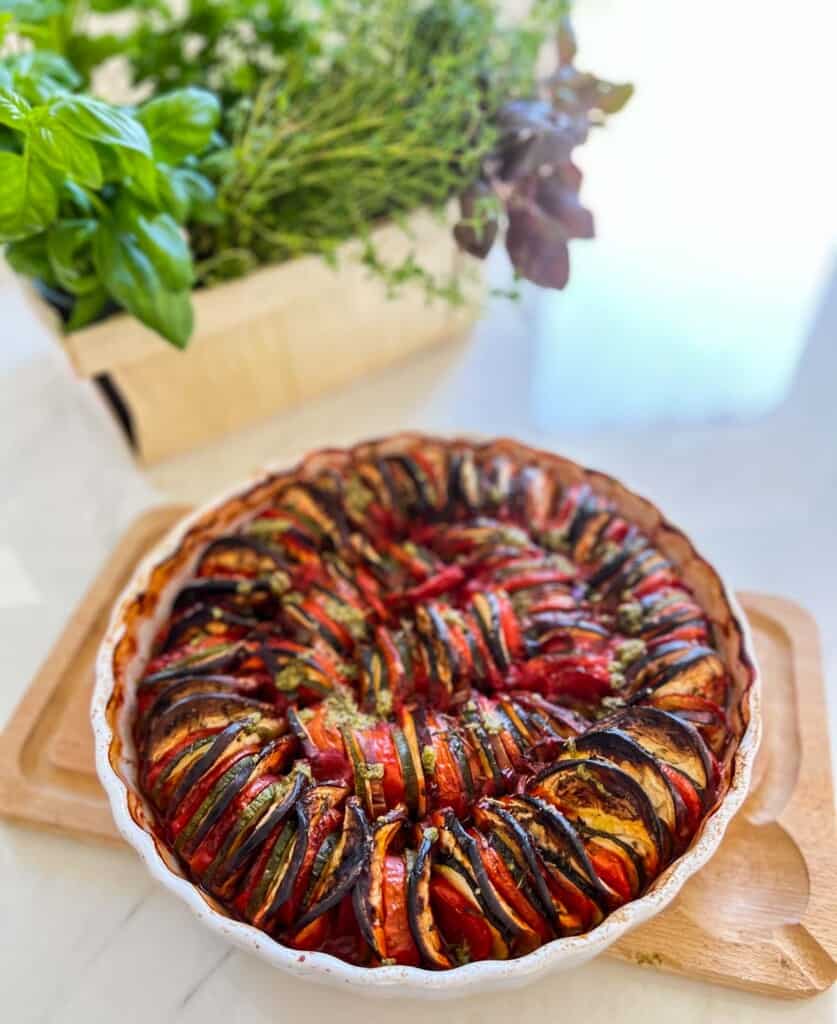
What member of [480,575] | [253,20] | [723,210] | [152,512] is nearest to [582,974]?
[480,575]

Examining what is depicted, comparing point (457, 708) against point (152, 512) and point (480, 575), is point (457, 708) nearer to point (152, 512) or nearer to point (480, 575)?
point (480, 575)

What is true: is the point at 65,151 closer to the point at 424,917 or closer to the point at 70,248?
the point at 70,248

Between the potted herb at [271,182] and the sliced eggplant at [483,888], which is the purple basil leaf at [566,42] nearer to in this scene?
the potted herb at [271,182]

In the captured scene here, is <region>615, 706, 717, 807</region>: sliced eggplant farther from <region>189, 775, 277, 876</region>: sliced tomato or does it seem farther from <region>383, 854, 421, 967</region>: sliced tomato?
<region>189, 775, 277, 876</region>: sliced tomato

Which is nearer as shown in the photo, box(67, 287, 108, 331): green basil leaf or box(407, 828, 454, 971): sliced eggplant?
box(407, 828, 454, 971): sliced eggplant

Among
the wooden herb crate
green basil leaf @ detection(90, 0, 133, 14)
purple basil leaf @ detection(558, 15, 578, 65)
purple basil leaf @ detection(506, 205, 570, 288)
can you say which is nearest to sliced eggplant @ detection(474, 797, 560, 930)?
purple basil leaf @ detection(506, 205, 570, 288)

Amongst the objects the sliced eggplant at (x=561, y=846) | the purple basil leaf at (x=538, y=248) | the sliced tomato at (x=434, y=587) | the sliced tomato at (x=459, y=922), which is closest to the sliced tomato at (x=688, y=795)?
the sliced eggplant at (x=561, y=846)
